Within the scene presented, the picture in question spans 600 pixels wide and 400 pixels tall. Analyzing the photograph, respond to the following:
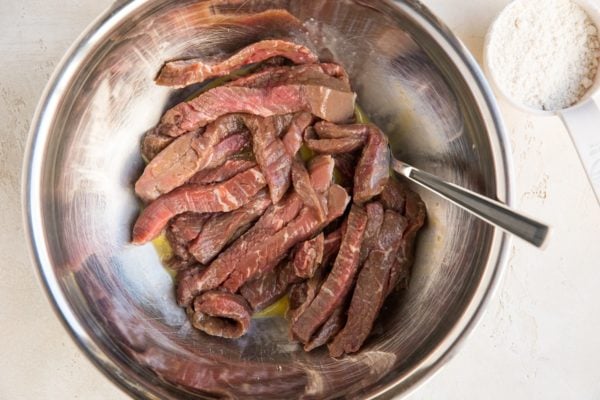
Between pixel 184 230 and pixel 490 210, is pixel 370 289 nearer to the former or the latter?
pixel 490 210

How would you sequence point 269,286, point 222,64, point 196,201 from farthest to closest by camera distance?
point 269,286 < point 196,201 < point 222,64

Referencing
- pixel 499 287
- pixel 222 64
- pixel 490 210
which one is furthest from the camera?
pixel 499 287

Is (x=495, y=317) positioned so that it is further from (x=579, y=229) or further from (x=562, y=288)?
(x=579, y=229)

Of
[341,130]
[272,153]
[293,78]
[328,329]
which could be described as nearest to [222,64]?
[293,78]

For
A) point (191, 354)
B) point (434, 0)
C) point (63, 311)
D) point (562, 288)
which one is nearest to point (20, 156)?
point (63, 311)

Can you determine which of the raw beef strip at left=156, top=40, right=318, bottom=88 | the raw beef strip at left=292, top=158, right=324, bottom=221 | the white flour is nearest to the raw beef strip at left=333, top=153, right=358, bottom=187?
the raw beef strip at left=292, top=158, right=324, bottom=221
